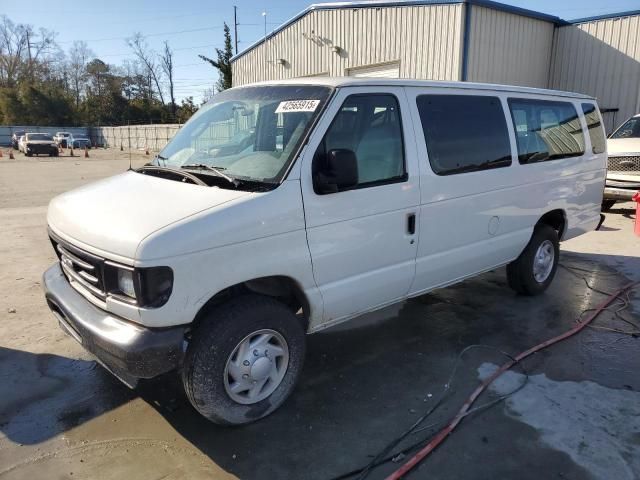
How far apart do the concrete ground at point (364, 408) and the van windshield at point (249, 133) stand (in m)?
1.63

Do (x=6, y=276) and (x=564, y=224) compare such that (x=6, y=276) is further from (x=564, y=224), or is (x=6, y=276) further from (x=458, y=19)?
Answer: (x=458, y=19)

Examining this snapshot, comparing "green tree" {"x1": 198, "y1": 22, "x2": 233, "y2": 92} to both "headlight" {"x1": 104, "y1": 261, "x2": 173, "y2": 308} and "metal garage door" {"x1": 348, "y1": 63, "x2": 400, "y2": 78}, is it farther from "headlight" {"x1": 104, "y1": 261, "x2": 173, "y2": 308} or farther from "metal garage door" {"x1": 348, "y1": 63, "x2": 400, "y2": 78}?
"headlight" {"x1": 104, "y1": 261, "x2": 173, "y2": 308}

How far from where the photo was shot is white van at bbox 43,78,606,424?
263 cm

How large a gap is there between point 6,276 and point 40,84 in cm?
7622

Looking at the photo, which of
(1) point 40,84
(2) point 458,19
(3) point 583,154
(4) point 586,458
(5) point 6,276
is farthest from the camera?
(1) point 40,84

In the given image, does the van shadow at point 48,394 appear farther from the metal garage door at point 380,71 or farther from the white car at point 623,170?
the metal garage door at point 380,71

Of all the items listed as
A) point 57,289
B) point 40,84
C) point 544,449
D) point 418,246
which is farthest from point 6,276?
point 40,84

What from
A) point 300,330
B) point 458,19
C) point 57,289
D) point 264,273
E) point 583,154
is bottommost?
point 300,330

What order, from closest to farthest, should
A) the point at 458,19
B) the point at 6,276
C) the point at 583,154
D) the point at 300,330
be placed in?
1. the point at 300,330
2. the point at 583,154
3. the point at 6,276
4. the point at 458,19

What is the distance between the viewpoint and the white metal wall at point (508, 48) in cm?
1302

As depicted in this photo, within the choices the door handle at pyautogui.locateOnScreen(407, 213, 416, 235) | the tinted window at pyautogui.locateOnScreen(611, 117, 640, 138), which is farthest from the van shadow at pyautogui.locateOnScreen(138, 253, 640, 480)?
the tinted window at pyautogui.locateOnScreen(611, 117, 640, 138)

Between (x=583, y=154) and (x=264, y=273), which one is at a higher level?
(x=583, y=154)

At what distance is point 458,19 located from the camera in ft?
41.4

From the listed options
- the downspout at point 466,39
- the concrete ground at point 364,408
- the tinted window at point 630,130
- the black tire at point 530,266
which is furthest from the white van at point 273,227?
the downspout at point 466,39
